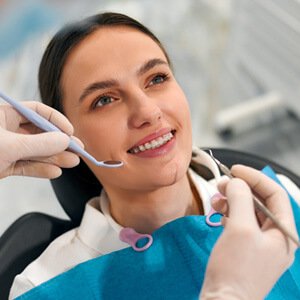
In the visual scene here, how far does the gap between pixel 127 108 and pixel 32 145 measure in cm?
21

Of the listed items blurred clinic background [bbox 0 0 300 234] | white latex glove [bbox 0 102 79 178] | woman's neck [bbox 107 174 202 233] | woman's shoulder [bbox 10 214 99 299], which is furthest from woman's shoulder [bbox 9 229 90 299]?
blurred clinic background [bbox 0 0 300 234]

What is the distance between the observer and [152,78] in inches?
37.7

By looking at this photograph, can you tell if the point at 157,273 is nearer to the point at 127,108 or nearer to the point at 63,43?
the point at 127,108

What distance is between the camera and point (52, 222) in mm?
1198

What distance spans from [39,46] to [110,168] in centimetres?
27

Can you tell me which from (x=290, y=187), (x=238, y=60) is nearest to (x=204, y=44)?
(x=238, y=60)

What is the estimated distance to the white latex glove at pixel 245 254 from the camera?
27.5 inches

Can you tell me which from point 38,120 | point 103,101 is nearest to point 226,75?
point 103,101

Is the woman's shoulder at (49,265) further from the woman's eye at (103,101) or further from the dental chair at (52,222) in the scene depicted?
the woman's eye at (103,101)

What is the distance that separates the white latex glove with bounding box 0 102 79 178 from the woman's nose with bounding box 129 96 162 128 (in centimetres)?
12

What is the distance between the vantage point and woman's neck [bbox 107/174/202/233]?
1020 millimetres

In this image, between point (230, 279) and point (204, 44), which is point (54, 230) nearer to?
point (230, 279)

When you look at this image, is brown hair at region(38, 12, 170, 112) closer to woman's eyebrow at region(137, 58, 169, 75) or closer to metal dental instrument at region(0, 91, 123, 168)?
woman's eyebrow at region(137, 58, 169, 75)

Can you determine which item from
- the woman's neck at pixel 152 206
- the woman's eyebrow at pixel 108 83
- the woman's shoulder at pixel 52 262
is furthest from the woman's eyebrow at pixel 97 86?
the woman's shoulder at pixel 52 262
